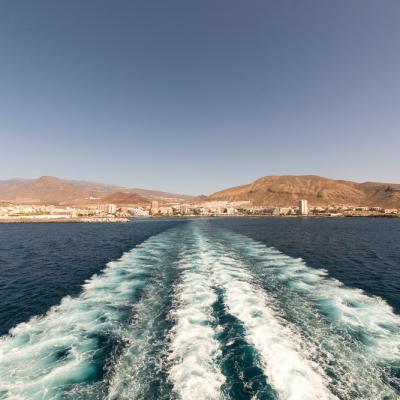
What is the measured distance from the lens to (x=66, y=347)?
13961 mm

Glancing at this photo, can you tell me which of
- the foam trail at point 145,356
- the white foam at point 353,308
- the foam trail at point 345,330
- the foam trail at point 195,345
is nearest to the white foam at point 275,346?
the foam trail at point 345,330

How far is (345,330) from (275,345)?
5.61 m

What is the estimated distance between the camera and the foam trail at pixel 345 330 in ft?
36.9

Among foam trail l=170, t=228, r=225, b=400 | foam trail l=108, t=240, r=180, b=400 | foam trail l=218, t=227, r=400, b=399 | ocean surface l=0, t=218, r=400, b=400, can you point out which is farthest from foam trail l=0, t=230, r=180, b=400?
foam trail l=218, t=227, r=400, b=399

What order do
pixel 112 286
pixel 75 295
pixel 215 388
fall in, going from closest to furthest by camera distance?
1. pixel 215 388
2. pixel 75 295
3. pixel 112 286

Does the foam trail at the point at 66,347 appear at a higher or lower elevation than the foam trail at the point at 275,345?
lower

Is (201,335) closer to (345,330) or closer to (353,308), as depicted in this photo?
(345,330)

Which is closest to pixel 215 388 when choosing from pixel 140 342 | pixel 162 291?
pixel 140 342

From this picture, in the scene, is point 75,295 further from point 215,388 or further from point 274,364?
point 274,364

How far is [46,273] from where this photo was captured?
32.3m

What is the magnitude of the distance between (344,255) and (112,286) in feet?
138

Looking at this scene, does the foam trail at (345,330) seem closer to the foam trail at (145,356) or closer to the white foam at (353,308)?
the white foam at (353,308)

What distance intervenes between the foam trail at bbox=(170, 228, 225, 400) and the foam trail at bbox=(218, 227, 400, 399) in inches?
224

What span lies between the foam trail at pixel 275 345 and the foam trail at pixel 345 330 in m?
0.85
